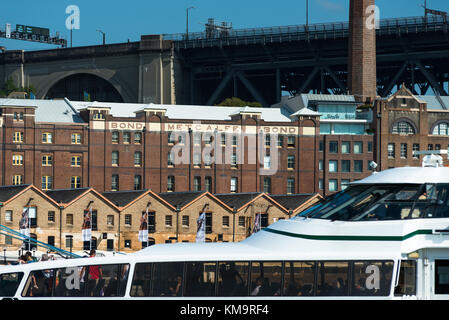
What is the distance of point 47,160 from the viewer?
123m

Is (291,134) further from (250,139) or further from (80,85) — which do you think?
(80,85)

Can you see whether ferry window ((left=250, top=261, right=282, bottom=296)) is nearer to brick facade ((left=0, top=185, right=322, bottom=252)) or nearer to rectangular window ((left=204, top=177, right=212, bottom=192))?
brick facade ((left=0, top=185, right=322, bottom=252))

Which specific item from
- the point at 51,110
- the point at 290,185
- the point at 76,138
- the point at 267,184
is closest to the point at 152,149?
the point at 76,138

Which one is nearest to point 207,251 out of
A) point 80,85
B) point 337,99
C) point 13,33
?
point 337,99

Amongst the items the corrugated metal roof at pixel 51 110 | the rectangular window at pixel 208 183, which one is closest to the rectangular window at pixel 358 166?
the rectangular window at pixel 208 183

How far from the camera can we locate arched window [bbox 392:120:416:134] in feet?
439

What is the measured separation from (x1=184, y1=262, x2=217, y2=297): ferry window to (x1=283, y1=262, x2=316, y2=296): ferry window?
162cm

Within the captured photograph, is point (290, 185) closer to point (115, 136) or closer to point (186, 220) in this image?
point (186, 220)

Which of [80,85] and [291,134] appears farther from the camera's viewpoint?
[80,85]

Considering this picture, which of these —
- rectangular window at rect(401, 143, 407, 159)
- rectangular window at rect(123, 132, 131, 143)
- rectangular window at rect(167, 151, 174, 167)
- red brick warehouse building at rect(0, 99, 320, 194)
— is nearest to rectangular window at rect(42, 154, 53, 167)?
red brick warehouse building at rect(0, 99, 320, 194)

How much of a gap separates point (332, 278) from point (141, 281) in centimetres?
423

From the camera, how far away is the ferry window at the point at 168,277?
19953 mm

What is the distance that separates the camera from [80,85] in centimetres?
17238
